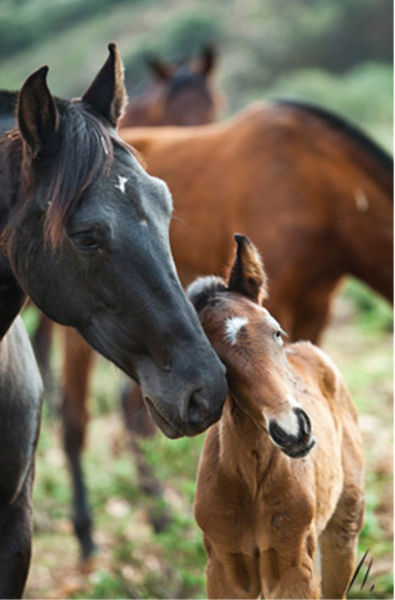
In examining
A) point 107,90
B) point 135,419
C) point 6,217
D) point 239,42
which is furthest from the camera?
point 239,42

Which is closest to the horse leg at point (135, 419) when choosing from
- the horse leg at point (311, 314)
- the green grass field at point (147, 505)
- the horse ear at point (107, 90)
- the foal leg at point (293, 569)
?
the green grass field at point (147, 505)

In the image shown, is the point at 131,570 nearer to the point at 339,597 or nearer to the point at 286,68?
the point at 339,597

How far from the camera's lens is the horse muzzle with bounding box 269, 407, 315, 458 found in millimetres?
2281

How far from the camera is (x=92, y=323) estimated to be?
245 centimetres

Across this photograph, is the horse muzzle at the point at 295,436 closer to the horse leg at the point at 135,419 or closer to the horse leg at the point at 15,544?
the horse leg at the point at 15,544

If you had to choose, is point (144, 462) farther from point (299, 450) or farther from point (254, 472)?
point (299, 450)

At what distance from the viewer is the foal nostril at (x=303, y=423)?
90.2 inches

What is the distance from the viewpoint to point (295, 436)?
2279mm

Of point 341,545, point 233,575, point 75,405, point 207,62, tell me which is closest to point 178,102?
point 207,62

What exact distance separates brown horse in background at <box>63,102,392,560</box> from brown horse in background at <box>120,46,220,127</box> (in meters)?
3.60

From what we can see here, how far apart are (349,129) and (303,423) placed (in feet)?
11.7

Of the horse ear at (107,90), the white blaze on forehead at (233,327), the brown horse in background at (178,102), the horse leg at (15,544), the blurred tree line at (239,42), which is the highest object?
the blurred tree line at (239,42)

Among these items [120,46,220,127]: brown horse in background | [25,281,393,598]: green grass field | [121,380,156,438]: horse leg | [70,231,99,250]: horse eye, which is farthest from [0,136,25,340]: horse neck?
[120,46,220,127]: brown horse in background

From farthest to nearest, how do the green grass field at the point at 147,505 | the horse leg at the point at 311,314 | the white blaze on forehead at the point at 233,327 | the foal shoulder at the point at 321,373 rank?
the horse leg at the point at 311,314
the green grass field at the point at 147,505
the foal shoulder at the point at 321,373
the white blaze on forehead at the point at 233,327
